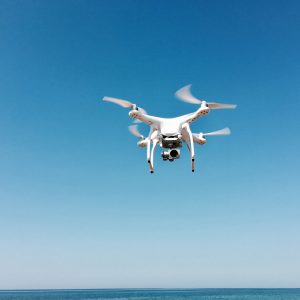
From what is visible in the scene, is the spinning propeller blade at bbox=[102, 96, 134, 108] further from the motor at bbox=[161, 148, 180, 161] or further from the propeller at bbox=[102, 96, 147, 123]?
the motor at bbox=[161, 148, 180, 161]

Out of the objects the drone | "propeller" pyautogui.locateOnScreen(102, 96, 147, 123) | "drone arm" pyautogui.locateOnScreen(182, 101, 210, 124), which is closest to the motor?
the drone

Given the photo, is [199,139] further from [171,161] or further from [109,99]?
[109,99]

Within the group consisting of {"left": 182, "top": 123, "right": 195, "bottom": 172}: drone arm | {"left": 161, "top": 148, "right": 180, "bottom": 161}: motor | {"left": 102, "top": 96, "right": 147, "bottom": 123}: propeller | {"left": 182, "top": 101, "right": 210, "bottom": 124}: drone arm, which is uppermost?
{"left": 102, "top": 96, "right": 147, "bottom": 123}: propeller

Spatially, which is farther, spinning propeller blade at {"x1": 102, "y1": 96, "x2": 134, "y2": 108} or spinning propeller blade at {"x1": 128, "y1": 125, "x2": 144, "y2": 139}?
spinning propeller blade at {"x1": 128, "y1": 125, "x2": 144, "y2": 139}

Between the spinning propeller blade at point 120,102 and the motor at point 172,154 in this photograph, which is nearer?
the motor at point 172,154

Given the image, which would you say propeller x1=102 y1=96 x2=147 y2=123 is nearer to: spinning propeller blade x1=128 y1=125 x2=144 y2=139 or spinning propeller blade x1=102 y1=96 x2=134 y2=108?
spinning propeller blade x1=102 y1=96 x2=134 y2=108

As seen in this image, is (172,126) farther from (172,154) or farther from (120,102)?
(120,102)

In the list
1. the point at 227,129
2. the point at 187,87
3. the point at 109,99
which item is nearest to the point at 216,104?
the point at 187,87

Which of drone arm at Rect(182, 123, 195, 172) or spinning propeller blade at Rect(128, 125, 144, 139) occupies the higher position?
spinning propeller blade at Rect(128, 125, 144, 139)

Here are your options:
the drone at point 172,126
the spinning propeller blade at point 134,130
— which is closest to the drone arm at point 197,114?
the drone at point 172,126

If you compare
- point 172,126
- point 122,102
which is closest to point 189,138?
point 172,126

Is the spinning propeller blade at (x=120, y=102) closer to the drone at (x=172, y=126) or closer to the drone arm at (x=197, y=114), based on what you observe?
the drone at (x=172, y=126)
